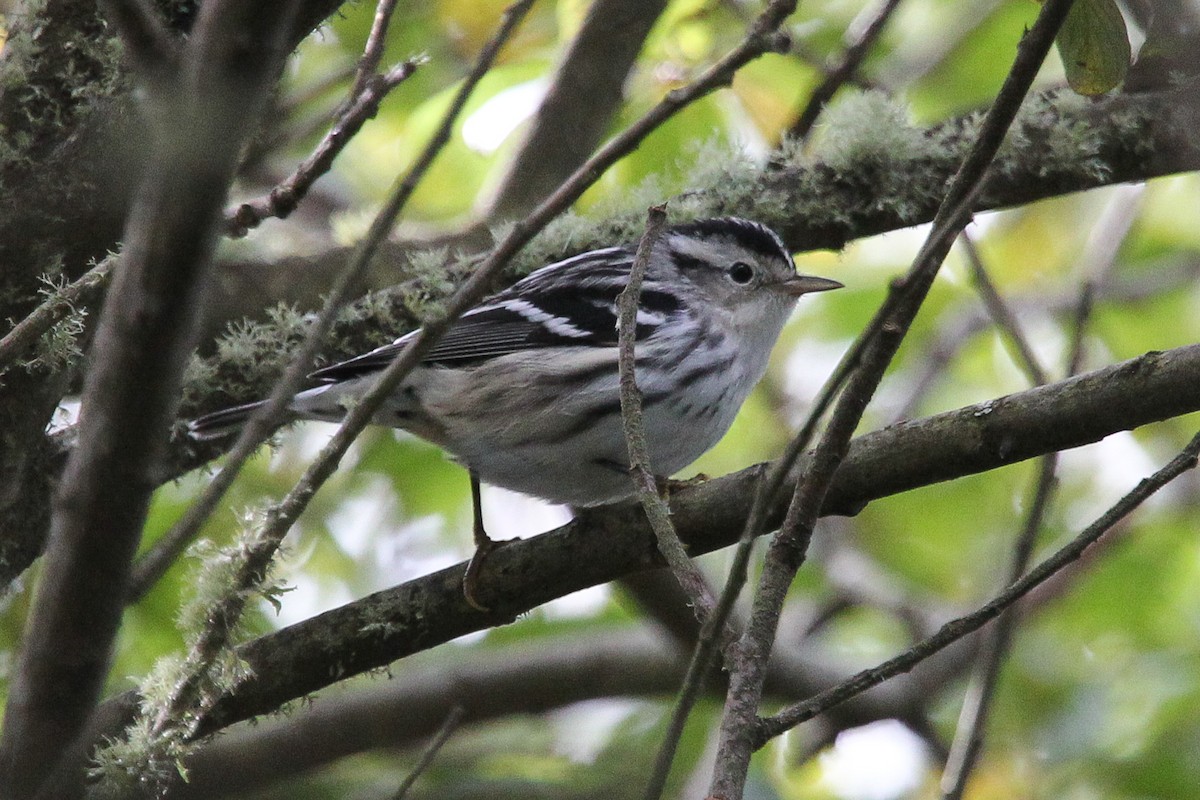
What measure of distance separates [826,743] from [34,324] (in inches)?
154

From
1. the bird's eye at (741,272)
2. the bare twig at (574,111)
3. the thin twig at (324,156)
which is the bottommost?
the thin twig at (324,156)

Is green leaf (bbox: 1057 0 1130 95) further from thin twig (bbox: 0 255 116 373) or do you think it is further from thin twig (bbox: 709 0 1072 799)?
thin twig (bbox: 0 255 116 373)

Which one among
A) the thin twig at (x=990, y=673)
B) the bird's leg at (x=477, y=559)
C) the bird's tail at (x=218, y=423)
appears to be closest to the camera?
the thin twig at (x=990, y=673)

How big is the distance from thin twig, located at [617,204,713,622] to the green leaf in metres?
1.01

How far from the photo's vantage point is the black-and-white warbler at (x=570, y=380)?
445 centimetres

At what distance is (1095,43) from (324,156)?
1748mm

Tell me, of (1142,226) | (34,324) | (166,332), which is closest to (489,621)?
(34,324)

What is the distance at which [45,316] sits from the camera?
111 inches

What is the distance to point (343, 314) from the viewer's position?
183 inches

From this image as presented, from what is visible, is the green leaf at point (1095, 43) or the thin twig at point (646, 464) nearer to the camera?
the thin twig at point (646, 464)

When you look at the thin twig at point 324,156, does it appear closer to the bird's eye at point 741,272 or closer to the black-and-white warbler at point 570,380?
the black-and-white warbler at point 570,380

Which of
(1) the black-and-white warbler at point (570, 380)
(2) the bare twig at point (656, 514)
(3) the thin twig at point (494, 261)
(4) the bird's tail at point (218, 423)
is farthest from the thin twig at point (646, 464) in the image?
(4) the bird's tail at point (218, 423)

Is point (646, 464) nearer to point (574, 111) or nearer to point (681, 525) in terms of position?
point (681, 525)

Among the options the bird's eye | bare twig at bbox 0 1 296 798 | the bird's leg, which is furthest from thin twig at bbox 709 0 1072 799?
the bird's eye
